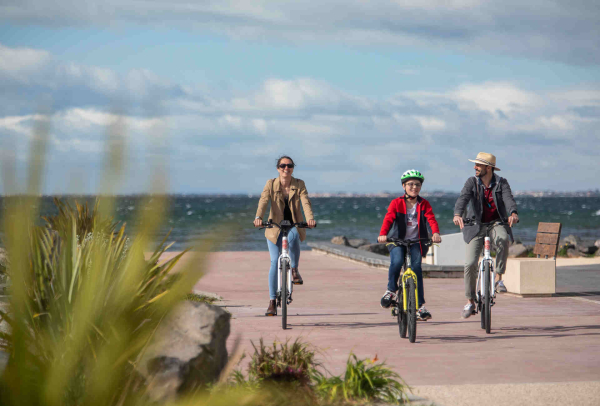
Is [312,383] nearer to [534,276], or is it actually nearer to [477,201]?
[477,201]

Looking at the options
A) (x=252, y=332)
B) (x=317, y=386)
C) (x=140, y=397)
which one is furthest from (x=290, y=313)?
(x=140, y=397)

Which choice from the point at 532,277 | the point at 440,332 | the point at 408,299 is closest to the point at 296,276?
the point at 440,332

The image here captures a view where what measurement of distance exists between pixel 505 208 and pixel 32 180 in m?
7.33

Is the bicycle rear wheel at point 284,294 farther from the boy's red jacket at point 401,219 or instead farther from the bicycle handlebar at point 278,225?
the boy's red jacket at point 401,219

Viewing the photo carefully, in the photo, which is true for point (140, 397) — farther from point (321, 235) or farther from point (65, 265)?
point (321, 235)

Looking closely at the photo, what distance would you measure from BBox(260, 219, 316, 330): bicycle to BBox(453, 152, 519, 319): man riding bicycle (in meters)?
1.95

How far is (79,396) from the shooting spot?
2895 millimetres

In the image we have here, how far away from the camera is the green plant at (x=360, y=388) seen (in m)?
4.74

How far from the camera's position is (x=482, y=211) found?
28.6 feet

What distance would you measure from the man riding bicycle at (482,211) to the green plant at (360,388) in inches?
153

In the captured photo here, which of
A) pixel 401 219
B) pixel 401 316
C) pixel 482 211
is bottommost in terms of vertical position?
pixel 401 316

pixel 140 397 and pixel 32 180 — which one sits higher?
pixel 32 180

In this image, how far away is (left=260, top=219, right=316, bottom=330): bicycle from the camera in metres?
8.39

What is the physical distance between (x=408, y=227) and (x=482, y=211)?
50.1 inches
